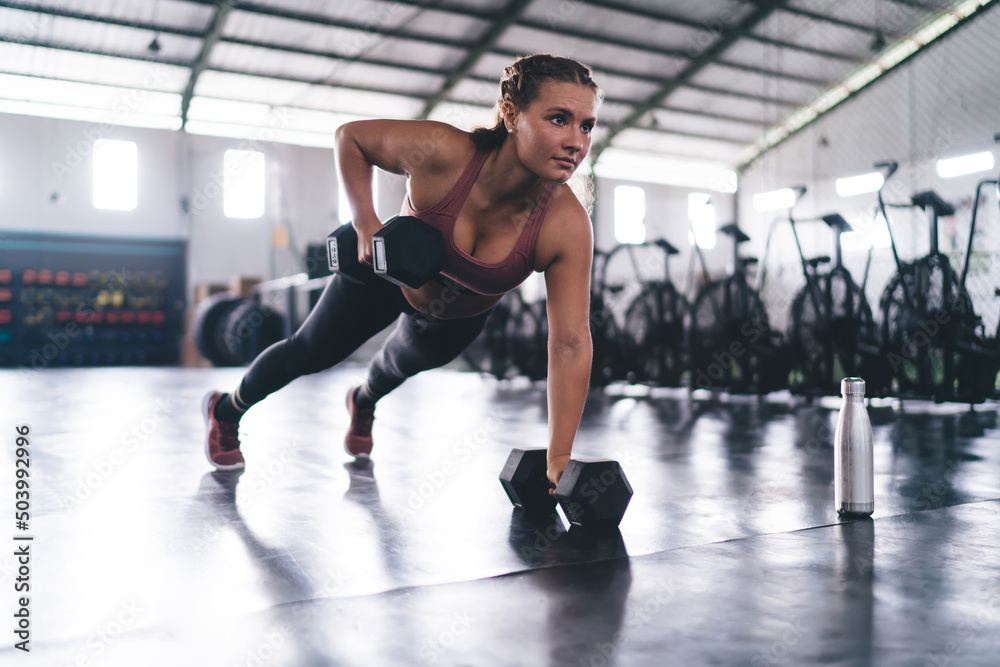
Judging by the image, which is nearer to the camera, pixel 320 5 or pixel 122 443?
pixel 122 443

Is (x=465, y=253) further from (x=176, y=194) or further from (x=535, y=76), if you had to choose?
(x=176, y=194)

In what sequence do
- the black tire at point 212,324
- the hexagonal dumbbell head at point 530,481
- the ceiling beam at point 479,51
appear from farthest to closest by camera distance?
the ceiling beam at point 479,51 < the black tire at point 212,324 < the hexagonal dumbbell head at point 530,481

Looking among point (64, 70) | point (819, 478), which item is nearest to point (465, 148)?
point (819, 478)

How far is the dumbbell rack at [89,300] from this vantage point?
10938 mm

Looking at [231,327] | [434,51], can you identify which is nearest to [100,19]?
[434,51]

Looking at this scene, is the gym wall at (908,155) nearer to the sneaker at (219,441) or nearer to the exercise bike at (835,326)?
the exercise bike at (835,326)

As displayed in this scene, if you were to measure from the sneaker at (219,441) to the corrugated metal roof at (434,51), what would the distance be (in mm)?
7518

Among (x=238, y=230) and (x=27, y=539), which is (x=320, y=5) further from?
(x=27, y=539)

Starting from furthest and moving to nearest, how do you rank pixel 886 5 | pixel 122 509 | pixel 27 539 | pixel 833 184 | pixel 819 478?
1. pixel 833 184
2. pixel 886 5
3. pixel 819 478
4. pixel 122 509
5. pixel 27 539

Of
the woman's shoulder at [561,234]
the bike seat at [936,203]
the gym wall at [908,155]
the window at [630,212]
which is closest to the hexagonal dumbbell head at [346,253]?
the woman's shoulder at [561,234]

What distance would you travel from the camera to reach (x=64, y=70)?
33.0 ft

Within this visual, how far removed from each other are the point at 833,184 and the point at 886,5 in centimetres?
216

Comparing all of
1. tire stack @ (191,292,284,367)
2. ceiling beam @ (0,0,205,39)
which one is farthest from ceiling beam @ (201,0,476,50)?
tire stack @ (191,292,284,367)

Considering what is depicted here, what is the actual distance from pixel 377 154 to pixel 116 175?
37.2 ft
